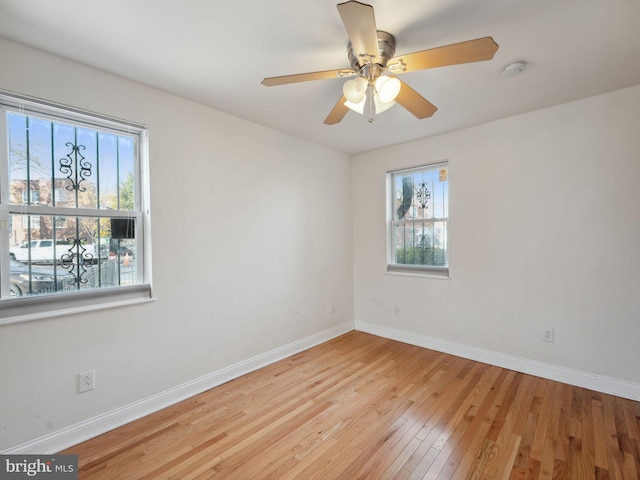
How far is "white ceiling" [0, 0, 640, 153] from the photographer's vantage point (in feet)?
4.87

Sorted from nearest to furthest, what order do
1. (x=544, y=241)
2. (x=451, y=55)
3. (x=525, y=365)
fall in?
1. (x=451, y=55)
2. (x=544, y=241)
3. (x=525, y=365)

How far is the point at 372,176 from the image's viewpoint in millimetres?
3951

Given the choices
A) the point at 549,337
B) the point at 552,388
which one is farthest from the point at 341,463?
the point at 549,337

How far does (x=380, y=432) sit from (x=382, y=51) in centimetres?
242

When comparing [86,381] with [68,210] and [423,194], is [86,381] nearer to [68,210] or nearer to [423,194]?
[68,210]

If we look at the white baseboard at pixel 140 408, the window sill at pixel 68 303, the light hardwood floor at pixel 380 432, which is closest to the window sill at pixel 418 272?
the light hardwood floor at pixel 380 432

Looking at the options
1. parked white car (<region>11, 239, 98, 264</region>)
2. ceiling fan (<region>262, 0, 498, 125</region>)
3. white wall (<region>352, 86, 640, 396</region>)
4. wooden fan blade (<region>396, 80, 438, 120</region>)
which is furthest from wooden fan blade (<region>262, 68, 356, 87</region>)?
white wall (<region>352, 86, 640, 396</region>)

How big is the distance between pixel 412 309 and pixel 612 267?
1.85 metres

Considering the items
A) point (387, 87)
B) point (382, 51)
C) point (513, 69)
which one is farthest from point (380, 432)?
point (513, 69)

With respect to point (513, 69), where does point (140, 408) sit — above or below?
below

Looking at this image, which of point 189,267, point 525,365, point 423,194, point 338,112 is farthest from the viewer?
point 423,194

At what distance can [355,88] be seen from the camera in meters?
1.65

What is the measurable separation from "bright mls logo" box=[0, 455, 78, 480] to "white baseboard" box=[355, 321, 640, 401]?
314 cm

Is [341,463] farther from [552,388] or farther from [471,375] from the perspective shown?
[552,388]
